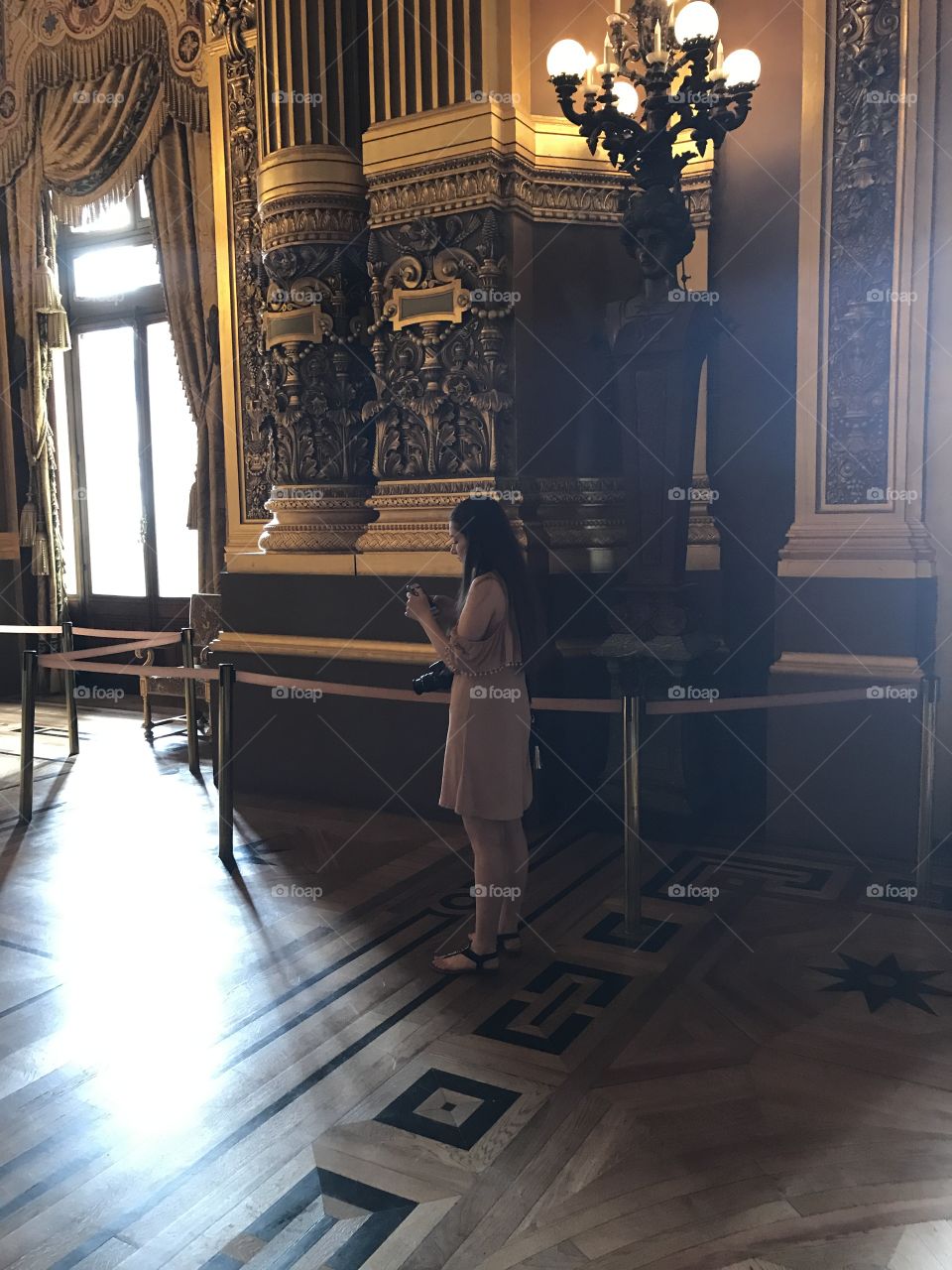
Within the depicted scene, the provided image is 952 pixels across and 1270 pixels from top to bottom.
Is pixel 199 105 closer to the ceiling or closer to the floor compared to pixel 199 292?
closer to the ceiling

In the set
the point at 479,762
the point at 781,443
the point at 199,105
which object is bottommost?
the point at 479,762

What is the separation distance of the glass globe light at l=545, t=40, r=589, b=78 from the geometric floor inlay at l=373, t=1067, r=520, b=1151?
3.96 meters

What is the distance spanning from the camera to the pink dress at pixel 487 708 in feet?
10.9

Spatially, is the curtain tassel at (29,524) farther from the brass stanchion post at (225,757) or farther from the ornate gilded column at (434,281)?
the brass stanchion post at (225,757)

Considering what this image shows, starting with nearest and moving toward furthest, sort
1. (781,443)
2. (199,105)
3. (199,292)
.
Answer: (781,443) → (199,105) → (199,292)

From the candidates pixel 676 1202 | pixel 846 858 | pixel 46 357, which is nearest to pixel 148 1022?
pixel 676 1202

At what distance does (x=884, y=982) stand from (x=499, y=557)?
1883mm

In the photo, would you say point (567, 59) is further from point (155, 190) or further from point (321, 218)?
point (155, 190)

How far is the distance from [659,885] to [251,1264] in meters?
2.52

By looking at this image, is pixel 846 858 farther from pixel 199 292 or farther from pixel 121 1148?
pixel 199 292

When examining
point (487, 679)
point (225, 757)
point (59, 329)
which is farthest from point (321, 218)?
point (59, 329)

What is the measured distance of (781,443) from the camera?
5.09 meters

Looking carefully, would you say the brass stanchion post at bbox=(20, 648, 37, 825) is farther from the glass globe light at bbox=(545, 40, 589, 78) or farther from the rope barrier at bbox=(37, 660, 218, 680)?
the glass globe light at bbox=(545, 40, 589, 78)

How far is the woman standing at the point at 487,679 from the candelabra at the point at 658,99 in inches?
77.1
